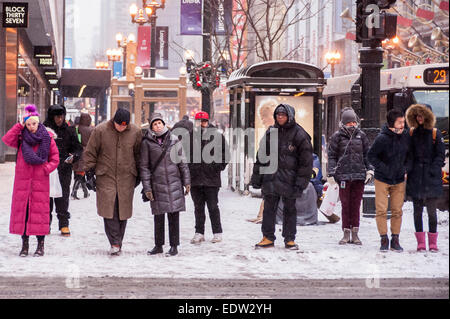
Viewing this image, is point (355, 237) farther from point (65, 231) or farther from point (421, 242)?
point (65, 231)

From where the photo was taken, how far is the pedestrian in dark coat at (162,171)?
30.0ft

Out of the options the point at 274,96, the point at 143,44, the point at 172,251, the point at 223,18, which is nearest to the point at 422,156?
the point at 172,251

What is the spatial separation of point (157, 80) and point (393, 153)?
101 feet

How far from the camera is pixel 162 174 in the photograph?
30.1ft

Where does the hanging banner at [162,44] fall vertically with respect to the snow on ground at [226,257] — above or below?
above

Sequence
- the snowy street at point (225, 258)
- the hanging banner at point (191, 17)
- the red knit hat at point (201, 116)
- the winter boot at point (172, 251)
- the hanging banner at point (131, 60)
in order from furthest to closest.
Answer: the hanging banner at point (131, 60), the hanging banner at point (191, 17), the red knit hat at point (201, 116), the winter boot at point (172, 251), the snowy street at point (225, 258)

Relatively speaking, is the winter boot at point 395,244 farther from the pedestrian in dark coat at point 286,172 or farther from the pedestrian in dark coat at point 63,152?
the pedestrian in dark coat at point 63,152

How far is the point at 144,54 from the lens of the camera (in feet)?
135

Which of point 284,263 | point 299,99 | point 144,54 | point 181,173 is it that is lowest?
point 284,263

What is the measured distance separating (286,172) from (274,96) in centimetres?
634

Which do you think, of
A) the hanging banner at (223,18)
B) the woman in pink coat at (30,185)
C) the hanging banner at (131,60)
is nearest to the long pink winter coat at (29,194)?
the woman in pink coat at (30,185)

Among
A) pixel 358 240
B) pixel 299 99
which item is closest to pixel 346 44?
pixel 299 99

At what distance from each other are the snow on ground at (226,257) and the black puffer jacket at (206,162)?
82 centimetres
